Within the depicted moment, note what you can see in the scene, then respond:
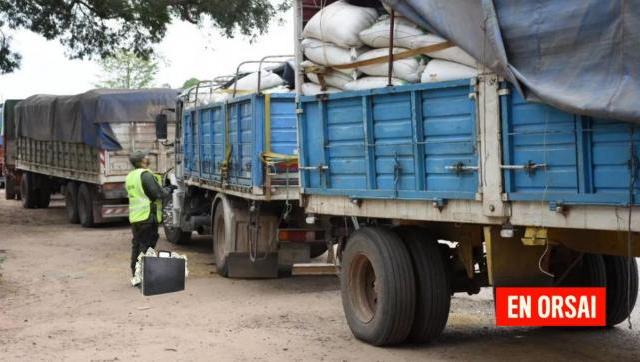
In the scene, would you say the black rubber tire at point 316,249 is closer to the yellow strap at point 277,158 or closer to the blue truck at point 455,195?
the blue truck at point 455,195

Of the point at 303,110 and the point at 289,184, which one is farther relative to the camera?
the point at 289,184

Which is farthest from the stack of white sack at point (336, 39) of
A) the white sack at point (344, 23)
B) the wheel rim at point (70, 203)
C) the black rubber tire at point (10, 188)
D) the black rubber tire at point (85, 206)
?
the black rubber tire at point (10, 188)

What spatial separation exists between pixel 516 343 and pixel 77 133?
13260 millimetres

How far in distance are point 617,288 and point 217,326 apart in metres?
3.50

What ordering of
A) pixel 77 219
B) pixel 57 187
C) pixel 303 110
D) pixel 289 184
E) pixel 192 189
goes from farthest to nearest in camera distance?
1. pixel 57 187
2. pixel 77 219
3. pixel 192 189
4. pixel 289 184
5. pixel 303 110

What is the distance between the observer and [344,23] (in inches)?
291

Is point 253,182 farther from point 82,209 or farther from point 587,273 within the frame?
point 82,209

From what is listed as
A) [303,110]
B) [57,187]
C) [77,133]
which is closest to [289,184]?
[303,110]

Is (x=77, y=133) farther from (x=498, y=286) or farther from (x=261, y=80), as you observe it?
(x=498, y=286)

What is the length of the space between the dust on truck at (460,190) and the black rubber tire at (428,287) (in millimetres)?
11

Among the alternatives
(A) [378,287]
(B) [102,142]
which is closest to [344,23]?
(A) [378,287]

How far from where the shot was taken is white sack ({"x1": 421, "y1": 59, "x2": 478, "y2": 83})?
6.27 meters

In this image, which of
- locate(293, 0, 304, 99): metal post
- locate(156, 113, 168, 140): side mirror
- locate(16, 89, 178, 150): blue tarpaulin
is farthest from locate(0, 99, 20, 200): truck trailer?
locate(293, 0, 304, 99): metal post

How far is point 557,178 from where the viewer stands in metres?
5.50
